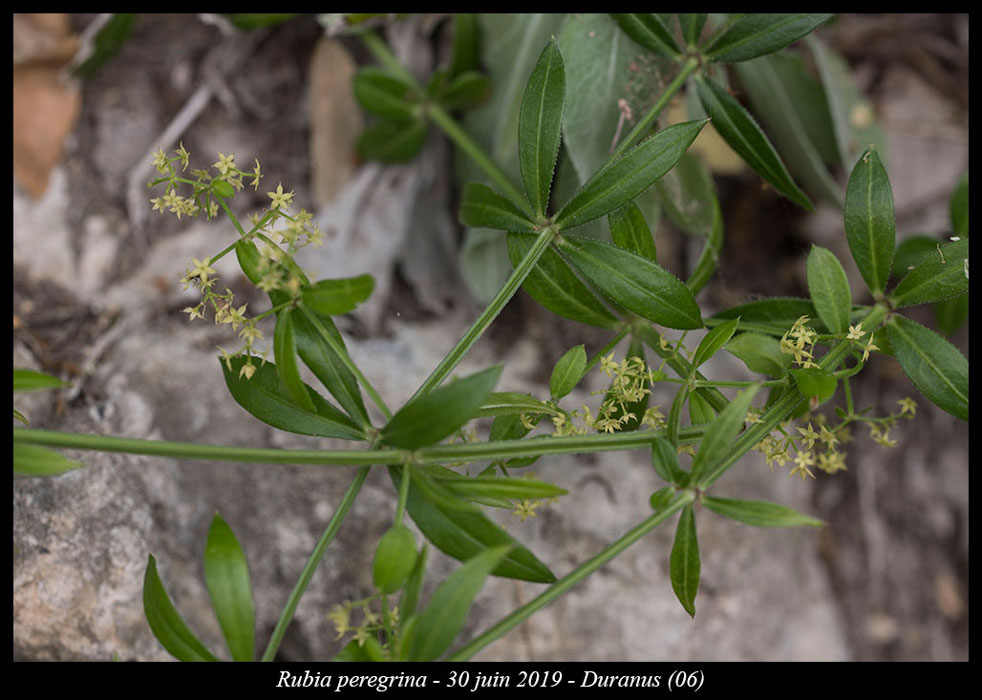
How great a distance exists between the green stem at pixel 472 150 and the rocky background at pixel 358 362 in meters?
0.13

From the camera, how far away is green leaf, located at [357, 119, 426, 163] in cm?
198

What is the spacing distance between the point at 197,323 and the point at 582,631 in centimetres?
111

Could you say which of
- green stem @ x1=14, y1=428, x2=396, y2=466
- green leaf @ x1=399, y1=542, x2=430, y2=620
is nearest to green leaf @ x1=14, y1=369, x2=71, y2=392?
green stem @ x1=14, y1=428, x2=396, y2=466

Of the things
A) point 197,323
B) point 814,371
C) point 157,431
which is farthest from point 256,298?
point 814,371

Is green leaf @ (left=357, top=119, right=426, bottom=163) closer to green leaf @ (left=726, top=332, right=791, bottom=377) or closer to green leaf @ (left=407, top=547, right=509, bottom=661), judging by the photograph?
green leaf @ (left=726, top=332, right=791, bottom=377)

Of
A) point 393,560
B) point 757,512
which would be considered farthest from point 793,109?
point 393,560

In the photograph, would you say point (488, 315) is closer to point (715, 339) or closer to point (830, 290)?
point (715, 339)

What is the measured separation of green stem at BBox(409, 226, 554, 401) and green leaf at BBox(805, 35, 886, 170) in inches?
44.3

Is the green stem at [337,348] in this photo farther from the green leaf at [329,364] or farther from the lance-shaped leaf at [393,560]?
the lance-shaped leaf at [393,560]

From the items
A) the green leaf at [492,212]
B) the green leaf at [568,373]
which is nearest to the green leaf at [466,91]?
the green leaf at [492,212]

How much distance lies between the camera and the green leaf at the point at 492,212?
1.32 metres

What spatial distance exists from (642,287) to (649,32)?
57 cm

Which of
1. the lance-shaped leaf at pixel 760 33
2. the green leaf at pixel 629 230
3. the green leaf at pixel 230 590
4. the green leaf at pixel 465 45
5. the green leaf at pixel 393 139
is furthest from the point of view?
the green leaf at pixel 393 139

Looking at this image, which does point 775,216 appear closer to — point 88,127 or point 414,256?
point 414,256
